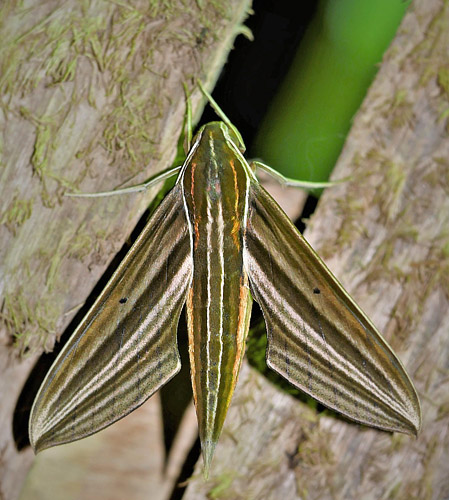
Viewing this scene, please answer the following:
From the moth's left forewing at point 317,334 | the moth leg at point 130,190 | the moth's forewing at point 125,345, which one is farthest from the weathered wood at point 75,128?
the moth's left forewing at point 317,334

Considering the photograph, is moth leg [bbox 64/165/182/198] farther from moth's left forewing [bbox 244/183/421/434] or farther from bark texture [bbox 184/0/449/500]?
bark texture [bbox 184/0/449/500]

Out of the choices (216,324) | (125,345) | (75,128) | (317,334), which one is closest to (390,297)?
(317,334)

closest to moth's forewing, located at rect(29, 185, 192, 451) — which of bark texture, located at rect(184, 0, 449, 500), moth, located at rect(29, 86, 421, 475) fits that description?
moth, located at rect(29, 86, 421, 475)

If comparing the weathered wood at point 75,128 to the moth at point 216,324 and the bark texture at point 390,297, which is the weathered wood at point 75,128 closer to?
the moth at point 216,324

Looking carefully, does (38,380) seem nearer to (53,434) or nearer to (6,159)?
(53,434)

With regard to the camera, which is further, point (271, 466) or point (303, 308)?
point (271, 466)

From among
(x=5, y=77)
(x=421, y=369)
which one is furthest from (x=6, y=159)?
(x=421, y=369)
